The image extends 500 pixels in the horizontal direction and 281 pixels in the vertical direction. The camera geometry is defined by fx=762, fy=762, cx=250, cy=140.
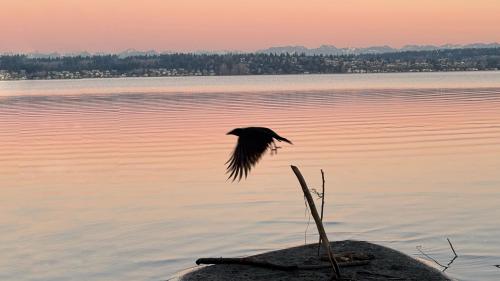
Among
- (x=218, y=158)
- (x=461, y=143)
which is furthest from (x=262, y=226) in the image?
(x=461, y=143)

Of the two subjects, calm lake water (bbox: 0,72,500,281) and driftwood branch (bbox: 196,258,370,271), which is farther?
calm lake water (bbox: 0,72,500,281)

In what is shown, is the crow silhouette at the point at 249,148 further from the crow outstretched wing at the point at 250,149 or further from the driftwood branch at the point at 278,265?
the driftwood branch at the point at 278,265

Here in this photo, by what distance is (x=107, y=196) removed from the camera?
26812mm

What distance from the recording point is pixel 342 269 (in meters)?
12.9

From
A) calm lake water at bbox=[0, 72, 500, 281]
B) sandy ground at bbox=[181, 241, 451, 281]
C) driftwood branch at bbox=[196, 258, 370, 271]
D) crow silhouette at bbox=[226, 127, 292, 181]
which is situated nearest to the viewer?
crow silhouette at bbox=[226, 127, 292, 181]

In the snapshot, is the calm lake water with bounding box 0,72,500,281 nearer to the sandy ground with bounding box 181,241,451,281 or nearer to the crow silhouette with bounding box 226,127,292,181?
the sandy ground with bounding box 181,241,451,281

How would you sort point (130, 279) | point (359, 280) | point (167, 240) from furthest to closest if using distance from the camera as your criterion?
1. point (167, 240)
2. point (130, 279)
3. point (359, 280)

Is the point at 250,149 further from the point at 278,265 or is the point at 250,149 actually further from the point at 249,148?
the point at 278,265

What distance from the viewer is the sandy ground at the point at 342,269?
41.9 feet

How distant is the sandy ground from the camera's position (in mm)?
12773

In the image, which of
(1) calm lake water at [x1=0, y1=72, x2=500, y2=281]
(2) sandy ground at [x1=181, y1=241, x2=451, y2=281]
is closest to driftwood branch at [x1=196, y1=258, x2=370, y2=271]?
(2) sandy ground at [x1=181, y1=241, x2=451, y2=281]

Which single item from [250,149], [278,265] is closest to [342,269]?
[278,265]

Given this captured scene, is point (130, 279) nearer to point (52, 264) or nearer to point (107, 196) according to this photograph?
point (52, 264)

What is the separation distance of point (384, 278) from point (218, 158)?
79.1ft
